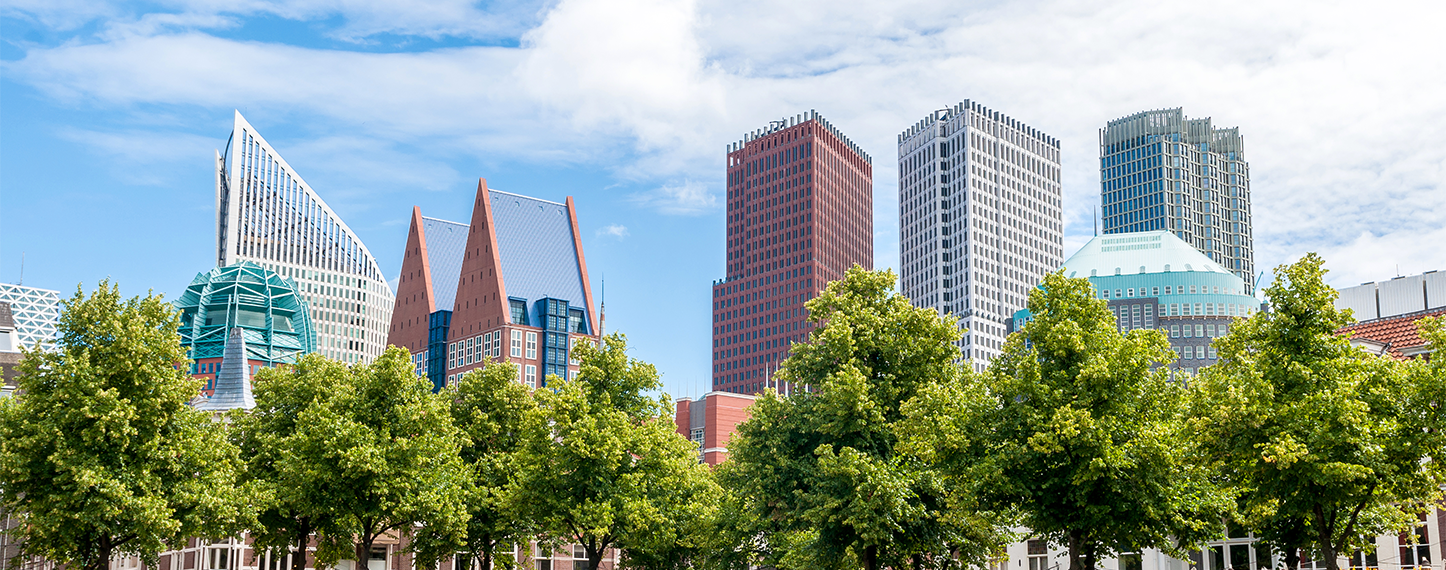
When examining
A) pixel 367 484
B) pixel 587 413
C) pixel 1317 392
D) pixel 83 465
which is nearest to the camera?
pixel 1317 392

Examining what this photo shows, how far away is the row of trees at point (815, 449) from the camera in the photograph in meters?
38.0

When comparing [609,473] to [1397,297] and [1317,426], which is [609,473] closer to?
[1317,426]

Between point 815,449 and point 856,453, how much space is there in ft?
7.34

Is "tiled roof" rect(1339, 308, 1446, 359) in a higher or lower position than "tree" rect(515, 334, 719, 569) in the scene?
higher

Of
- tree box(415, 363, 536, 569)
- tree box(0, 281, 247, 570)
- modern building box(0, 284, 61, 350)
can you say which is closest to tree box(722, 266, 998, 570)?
tree box(415, 363, 536, 569)

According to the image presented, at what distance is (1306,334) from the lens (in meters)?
39.3

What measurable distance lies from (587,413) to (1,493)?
21.9 m

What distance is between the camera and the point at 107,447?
45.0 m

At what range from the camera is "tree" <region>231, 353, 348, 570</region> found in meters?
51.5

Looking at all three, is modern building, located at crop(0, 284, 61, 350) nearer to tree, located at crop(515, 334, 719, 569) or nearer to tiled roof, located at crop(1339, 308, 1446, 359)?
tree, located at crop(515, 334, 719, 569)

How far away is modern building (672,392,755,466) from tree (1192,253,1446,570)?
127 m

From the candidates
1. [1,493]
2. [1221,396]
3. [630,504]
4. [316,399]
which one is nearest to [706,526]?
[630,504]

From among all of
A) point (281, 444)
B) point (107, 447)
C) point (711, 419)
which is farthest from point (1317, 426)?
point (711, 419)

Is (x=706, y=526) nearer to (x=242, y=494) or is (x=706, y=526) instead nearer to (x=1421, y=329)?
(x=242, y=494)
